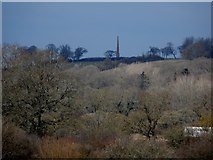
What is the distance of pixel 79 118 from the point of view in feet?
57.7

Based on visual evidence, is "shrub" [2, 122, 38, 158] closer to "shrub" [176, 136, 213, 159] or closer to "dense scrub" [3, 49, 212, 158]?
"dense scrub" [3, 49, 212, 158]

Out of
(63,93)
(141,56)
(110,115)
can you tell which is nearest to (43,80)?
(63,93)

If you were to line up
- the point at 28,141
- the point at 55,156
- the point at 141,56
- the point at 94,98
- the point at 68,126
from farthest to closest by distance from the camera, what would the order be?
the point at 141,56
the point at 94,98
the point at 68,126
the point at 28,141
the point at 55,156

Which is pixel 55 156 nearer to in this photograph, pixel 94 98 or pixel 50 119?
pixel 50 119

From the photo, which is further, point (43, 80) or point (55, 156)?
point (43, 80)

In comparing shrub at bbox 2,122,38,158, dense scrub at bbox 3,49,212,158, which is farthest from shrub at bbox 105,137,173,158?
shrub at bbox 2,122,38,158

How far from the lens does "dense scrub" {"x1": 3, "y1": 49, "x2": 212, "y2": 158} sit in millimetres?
11578

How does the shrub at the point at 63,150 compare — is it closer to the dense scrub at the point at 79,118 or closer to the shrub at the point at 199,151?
the dense scrub at the point at 79,118

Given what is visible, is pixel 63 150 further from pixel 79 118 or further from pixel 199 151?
→ pixel 79 118

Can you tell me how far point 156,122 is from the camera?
19766 millimetres

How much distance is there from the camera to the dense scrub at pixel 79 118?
11.6 meters

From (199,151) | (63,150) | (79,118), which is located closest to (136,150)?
(199,151)

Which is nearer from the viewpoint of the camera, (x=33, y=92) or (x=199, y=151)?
(x=199, y=151)

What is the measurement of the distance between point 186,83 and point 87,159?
2174 centimetres
